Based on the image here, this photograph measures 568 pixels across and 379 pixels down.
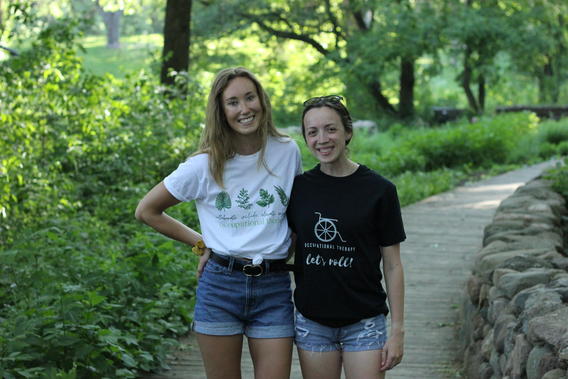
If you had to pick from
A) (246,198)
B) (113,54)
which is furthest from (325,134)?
(113,54)

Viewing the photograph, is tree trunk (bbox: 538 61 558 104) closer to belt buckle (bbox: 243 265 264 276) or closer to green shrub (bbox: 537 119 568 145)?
green shrub (bbox: 537 119 568 145)

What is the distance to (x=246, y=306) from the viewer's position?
3.49 meters

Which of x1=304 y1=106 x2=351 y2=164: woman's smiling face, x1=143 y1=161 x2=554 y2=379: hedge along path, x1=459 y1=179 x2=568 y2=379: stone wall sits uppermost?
x1=304 y1=106 x2=351 y2=164: woman's smiling face

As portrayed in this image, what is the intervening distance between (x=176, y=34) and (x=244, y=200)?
1134 centimetres

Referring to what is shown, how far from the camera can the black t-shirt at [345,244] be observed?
3.38 meters

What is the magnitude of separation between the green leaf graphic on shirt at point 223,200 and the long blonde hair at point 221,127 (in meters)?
0.04

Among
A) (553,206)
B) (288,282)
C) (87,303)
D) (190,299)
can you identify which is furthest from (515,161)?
(288,282)

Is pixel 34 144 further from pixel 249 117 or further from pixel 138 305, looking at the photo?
pixel 249 117

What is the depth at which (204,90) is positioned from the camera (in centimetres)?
1293

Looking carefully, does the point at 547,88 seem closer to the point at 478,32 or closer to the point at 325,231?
the point at 478,32

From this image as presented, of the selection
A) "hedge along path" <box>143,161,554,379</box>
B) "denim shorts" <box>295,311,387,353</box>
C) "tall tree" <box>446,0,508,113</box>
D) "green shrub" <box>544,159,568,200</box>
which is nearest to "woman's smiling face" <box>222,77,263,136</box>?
"denim shorts" <box>295,311,387,353</box>

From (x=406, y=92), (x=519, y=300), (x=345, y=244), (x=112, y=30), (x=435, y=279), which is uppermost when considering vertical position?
(x=112, y=30)

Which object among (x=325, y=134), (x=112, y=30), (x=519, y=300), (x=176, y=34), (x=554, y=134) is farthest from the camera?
(x=112, y=30)

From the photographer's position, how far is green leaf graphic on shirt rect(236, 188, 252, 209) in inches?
140
